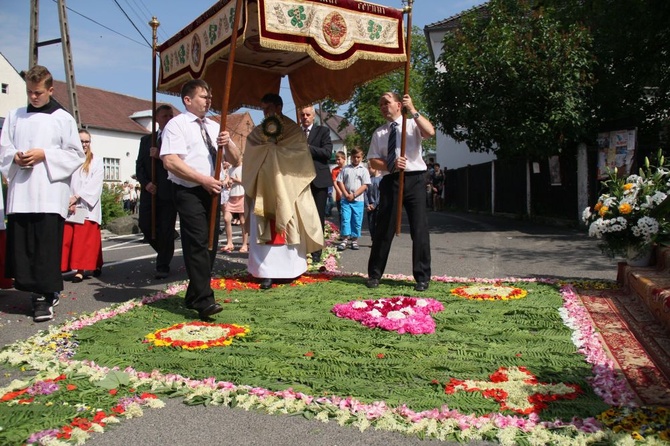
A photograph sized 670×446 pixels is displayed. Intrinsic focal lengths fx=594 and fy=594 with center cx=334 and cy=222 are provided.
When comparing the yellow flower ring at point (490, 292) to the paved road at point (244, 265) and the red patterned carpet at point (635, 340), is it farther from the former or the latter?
the paved road at point (244, 265)

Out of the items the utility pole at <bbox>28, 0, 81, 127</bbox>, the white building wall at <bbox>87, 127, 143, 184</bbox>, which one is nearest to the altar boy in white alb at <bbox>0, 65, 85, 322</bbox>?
the utility pole at <bbox>28, 0, 81, 127</bbox>

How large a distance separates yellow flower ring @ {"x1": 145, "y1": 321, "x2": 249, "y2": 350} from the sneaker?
1.27 meters

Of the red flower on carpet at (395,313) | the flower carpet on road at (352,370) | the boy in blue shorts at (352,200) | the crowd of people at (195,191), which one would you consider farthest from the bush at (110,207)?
the red flower on carpet at (395,313)

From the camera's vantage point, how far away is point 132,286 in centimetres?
696

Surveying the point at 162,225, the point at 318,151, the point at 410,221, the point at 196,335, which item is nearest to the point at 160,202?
the point at 162,225

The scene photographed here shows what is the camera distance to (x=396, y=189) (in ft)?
20.5

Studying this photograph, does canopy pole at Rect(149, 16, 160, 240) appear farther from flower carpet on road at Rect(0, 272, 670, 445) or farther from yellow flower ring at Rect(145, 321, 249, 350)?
yellow flower ring at Rect(145, 321, 249, 350)

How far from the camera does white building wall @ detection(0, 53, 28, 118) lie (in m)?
32.8

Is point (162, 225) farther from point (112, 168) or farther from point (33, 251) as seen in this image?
point (112, 168)

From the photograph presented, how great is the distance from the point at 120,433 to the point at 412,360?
1.78 meters

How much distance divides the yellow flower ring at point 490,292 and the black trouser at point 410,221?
0.42 meters

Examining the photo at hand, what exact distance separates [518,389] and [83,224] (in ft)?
18.8

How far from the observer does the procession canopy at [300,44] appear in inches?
228

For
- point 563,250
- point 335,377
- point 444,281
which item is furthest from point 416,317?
point 563,250
